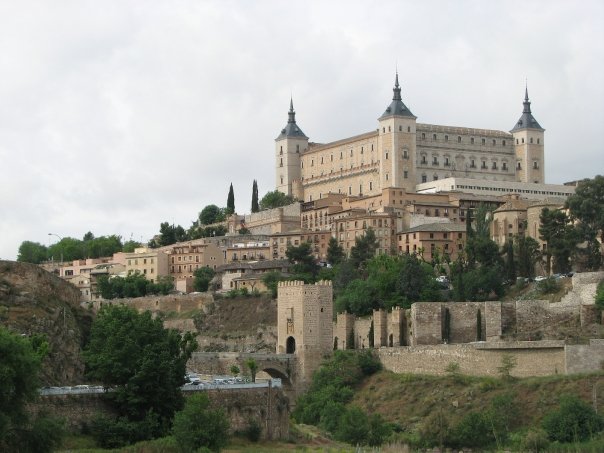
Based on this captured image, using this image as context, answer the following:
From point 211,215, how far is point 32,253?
15773 millimetres

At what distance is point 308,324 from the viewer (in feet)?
263

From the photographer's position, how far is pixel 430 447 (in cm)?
6406

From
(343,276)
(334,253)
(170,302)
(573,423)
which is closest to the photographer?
(573,423)

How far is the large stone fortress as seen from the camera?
126 m

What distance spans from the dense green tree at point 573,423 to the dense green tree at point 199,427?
1503 centimetres

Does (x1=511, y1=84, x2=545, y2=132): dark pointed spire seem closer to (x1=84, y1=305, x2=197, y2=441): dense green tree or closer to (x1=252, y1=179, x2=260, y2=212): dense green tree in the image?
(x1=252, y1=179, x2=260, y2=212): dense green tree

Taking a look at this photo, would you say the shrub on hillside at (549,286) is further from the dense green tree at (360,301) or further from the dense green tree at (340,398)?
the dense green tree at (340,398)

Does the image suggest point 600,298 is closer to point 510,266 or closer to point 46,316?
point 510,266

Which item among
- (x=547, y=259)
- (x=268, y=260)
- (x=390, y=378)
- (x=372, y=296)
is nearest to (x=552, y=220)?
(x=547, y=259)

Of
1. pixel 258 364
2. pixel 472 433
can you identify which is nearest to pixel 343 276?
pixel 258 364

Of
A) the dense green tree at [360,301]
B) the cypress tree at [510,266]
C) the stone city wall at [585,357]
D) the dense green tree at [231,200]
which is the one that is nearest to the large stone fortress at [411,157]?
the dense green tree at [231,200]

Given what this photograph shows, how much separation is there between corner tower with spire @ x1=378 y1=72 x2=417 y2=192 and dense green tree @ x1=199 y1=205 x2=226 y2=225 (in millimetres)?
18868

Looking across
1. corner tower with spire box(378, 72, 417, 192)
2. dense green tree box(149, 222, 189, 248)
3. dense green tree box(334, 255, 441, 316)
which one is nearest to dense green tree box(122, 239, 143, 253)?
dense green tree box(149, 222, 189, 248)

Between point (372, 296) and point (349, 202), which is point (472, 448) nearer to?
point (372, 296)
